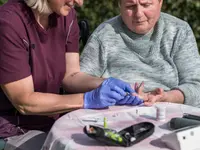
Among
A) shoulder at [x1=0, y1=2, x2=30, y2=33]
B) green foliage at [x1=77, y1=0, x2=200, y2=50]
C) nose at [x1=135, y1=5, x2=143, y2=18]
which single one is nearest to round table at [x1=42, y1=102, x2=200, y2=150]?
shoulder at [x1=0, y1=2, x2=30, y2=33]

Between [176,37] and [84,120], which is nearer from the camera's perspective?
[84,120]

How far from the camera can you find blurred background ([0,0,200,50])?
570cm

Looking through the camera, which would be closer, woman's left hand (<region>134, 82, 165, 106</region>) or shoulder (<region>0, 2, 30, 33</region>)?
shoulder (<region>0, 2, 30, 33</region>)

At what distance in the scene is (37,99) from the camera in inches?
112

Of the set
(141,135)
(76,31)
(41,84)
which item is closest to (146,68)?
(76,31)

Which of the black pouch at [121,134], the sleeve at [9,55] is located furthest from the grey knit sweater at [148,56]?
the black pouch at [121,134]

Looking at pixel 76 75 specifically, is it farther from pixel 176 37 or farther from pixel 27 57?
pixel 176 37

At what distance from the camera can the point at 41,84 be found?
120 inches

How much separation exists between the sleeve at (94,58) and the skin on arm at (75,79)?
0.10 metres

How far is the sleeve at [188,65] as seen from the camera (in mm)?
3316

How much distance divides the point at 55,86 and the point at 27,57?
13.1 inches

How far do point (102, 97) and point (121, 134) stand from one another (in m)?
0.56

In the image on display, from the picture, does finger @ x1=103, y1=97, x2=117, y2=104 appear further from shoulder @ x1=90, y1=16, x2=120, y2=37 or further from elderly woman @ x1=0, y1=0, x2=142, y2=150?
shoulder @ x1=90, y1=16, x2=120, y2=37

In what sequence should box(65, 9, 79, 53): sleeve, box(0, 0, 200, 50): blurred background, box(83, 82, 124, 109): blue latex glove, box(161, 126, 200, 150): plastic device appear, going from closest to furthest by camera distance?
box(161, 126, 200, 150): plastic device → box(83, 82, 124, 109): blue latex glove → box(65, 9, 79, 53): sleeve → box(0, 0, 200, 50): blurred background
